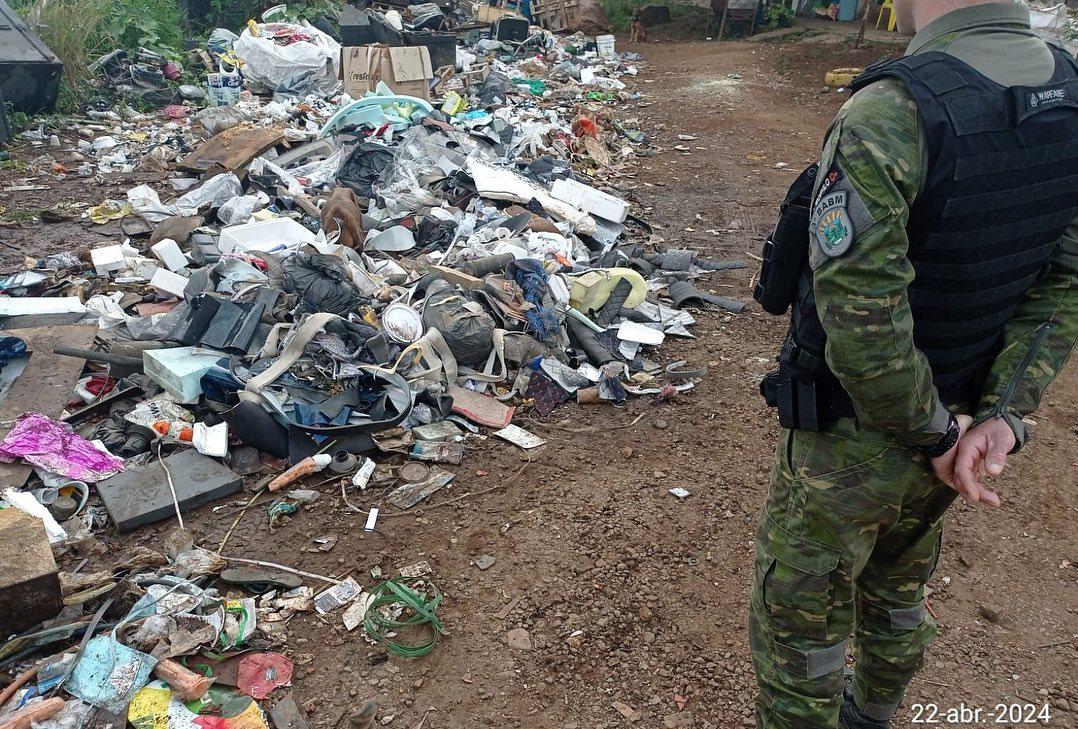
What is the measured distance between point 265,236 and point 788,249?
436cm

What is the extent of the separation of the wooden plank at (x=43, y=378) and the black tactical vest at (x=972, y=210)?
3.48 meters

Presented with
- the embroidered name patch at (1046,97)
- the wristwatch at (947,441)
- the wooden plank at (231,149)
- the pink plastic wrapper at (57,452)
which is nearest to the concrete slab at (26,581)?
the pink plastic wrapper at (57,452)

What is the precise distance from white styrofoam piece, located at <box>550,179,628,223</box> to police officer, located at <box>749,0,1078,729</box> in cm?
468

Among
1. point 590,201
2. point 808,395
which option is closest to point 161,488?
point 808,395

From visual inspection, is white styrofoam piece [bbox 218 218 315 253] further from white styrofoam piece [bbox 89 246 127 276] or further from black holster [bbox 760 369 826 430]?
black holster [bbox 760 369 826 430]

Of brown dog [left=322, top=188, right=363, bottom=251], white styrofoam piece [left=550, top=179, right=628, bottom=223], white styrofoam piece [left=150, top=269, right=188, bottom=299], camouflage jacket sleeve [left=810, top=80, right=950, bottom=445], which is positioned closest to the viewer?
camouflage jacket sleeve [left=810, top=80, right=950, bottom=445]

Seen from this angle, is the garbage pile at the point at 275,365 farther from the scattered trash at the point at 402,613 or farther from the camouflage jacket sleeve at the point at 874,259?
the camouflage jacket sleeve at the point at 874,259

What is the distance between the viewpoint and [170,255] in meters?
5.08

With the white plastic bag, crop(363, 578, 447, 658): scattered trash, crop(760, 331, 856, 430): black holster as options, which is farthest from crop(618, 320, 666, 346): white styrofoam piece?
the white plastic bag

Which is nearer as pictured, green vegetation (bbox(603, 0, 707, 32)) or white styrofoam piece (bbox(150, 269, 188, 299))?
white styrofoam piece (bbox(150, 269, 188, 299))

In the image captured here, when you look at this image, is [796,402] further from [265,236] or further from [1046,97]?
[265,236]

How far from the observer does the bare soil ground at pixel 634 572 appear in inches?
95.4

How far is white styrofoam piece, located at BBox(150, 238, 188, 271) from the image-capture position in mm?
5070

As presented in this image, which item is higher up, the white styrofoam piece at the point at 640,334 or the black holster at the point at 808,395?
the black holster at the point at 808,395
